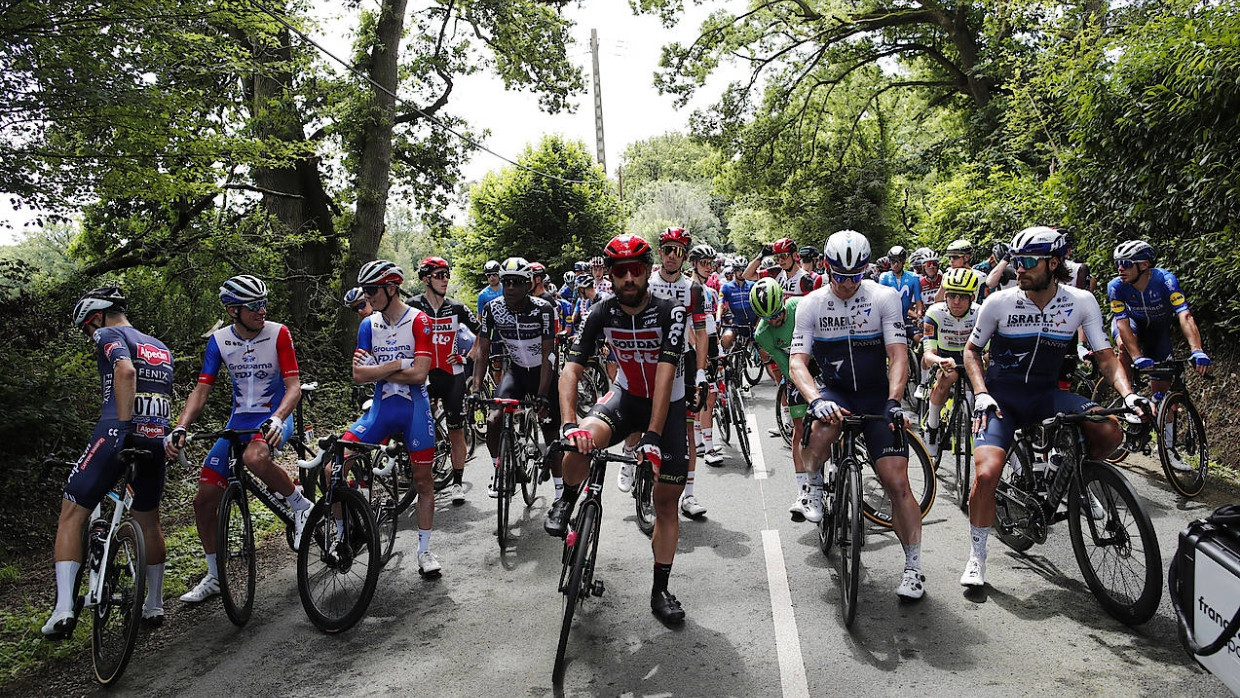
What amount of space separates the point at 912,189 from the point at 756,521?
1472 inches

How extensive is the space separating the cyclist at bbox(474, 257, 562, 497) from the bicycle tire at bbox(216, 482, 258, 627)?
7.86ft

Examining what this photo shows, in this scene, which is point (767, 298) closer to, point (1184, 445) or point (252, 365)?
point (1184, 445)

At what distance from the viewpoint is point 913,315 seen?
12188 millimetres

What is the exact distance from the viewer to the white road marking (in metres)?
4.07

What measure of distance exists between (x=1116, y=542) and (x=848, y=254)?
2.27m

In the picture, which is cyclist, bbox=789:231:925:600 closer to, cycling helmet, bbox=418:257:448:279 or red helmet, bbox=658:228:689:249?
red helmet, bbox=658:228:689:249

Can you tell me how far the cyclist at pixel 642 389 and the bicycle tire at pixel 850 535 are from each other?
3.21 feet

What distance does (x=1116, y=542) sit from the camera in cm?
456

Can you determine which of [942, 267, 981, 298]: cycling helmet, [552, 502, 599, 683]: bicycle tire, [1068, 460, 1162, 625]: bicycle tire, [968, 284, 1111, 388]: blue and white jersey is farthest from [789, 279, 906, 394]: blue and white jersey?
[942, 267, 981, 298]: cycling helmet

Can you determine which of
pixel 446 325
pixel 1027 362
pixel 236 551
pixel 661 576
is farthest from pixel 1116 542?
pixel 446 325

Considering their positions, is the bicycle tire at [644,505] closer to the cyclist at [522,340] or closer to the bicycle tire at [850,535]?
the cyclist at [522,340]

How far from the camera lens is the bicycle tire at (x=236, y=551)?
5.21 m

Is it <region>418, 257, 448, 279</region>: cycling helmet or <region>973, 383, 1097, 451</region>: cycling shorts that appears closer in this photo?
<region>973, 383, 1097, 451</region>: cycling shorts

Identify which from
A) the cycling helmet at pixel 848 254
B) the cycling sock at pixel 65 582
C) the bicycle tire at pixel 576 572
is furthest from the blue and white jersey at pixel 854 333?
the cycling sock at pixel 65 582
